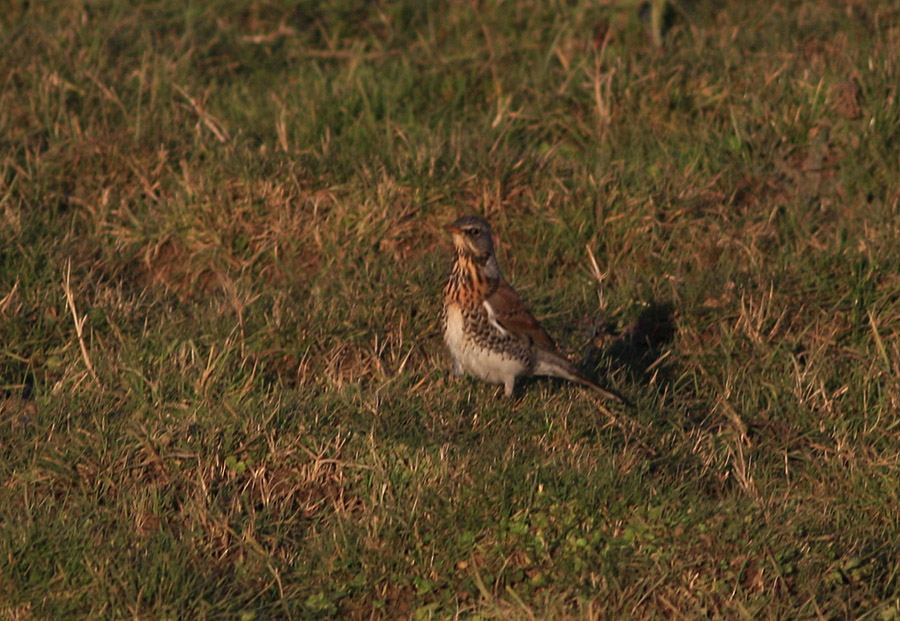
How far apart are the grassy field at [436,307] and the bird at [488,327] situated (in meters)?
0.14

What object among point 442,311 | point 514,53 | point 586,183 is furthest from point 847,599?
point 514,53

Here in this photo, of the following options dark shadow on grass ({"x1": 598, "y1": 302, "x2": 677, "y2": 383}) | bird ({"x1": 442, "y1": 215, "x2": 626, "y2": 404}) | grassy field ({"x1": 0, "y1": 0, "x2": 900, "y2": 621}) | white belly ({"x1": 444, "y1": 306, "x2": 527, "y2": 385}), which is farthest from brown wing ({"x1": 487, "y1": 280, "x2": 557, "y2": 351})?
dark shadow on grass ({"x1": 598, "y1": 302, "x2": 677, "y2": 383})

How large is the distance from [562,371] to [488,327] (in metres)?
0.42

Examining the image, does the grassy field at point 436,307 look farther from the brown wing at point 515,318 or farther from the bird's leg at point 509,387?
the brown wing at point 515,318

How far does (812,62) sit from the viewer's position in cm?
877

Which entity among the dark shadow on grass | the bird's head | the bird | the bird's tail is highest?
the bird's head

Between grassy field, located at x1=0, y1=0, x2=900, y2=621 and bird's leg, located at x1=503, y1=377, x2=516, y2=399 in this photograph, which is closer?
grassy field, located at x1=0, y1=0, x2=900, y2=621

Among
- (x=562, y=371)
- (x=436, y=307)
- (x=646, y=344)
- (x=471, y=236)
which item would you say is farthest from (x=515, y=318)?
(x=646, y=344)

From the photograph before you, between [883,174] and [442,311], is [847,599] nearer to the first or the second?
[442,311]

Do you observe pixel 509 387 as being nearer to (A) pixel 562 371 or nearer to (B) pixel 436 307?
(A) pixel 562 371

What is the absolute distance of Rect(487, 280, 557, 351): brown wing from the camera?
6.55m

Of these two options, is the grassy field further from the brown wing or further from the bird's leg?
the brown wing

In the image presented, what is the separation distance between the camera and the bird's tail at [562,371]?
6398mm

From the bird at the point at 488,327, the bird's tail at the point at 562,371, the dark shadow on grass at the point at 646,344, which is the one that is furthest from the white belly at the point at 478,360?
the dark shadow on grass at the point at 646,344
